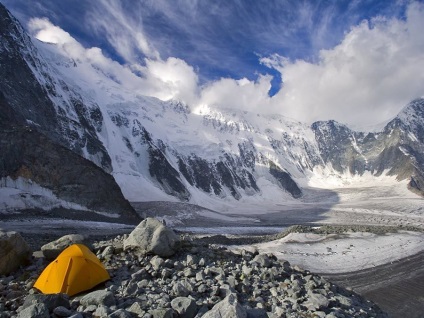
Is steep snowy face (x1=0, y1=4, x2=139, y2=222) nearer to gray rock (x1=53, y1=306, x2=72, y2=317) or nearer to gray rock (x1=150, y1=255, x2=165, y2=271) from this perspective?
gray rock (x1=150, y1=255, x2=165, y2=271)

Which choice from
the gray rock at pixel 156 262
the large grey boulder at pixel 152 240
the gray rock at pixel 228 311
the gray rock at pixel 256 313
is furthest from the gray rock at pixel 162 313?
the large grey boulder at pixel 152 240

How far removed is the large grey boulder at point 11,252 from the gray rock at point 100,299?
4.79m

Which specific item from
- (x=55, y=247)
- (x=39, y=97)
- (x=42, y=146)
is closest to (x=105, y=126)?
(x=39, y=97)

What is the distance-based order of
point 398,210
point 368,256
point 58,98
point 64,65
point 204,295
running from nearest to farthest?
point 204,295 < point 368,256 < point 58,98 < point 398,210 < point 64,65

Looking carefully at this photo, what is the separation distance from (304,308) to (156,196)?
102943 millimetres

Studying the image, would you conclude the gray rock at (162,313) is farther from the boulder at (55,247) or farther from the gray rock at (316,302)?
the boulder at (55,247)

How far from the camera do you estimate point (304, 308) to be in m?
11.4

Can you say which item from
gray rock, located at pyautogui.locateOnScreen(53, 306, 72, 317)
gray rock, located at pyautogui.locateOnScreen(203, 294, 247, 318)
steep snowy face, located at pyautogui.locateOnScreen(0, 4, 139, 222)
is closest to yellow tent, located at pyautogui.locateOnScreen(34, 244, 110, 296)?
gray rock, located at pyautogui.locateOnScreen(53, 306, 72, 317)

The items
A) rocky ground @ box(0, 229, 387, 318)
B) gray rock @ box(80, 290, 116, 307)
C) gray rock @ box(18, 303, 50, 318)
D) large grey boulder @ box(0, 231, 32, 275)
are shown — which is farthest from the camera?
large grey boulder @ box(0, 231, 32, 275)

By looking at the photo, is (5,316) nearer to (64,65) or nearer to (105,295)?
(105,295)

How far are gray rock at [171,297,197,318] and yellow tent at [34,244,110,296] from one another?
140 inches

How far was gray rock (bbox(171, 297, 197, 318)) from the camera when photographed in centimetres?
949

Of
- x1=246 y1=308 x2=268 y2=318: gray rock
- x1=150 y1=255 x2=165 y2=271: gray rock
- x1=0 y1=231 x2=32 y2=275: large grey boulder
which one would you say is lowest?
x1=246 y1=308 x2=268 y2=318: gray rock

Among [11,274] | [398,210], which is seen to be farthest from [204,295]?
[398,210]
